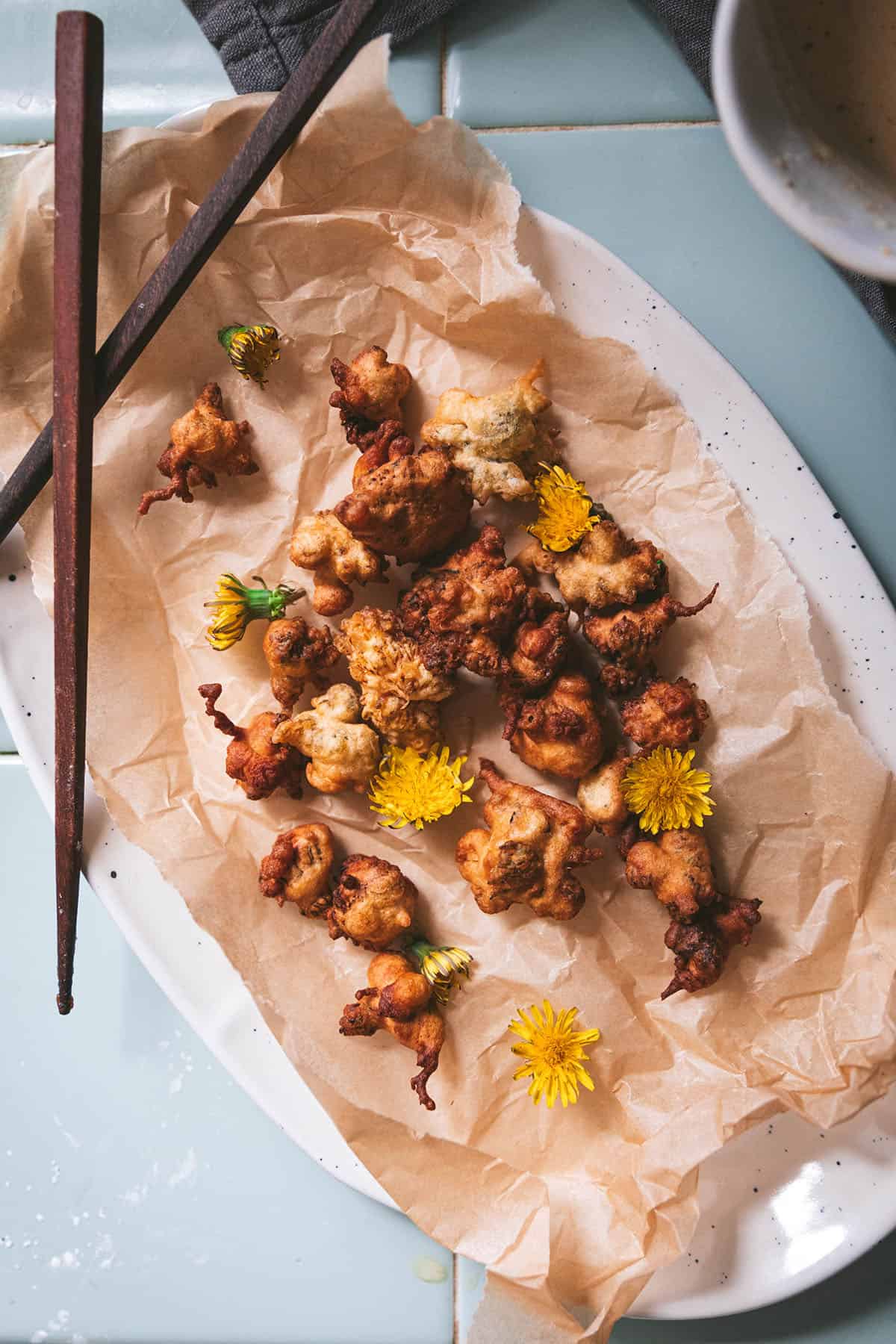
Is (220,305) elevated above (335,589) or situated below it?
above

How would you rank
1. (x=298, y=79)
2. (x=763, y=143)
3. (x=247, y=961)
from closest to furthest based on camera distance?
(x=763, y=143) < (x=298, y=79) < (x=247, y=961)

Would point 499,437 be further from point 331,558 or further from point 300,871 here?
point 300,871

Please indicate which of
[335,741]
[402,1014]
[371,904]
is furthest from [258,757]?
[402,1014]

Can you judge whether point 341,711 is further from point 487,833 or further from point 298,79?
point 298,79

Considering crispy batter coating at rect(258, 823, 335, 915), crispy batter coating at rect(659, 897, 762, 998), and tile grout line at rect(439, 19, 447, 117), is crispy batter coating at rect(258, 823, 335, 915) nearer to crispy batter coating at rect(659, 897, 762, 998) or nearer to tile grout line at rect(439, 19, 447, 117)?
crispy batter coating at rect(659, 897, 762, 998)

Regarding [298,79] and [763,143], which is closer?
[763,143]

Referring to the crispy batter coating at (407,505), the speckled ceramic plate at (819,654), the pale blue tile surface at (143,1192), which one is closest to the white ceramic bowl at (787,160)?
the speckled ceramic plate at (819,654)

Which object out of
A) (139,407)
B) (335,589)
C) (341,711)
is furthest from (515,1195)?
(139,407)
